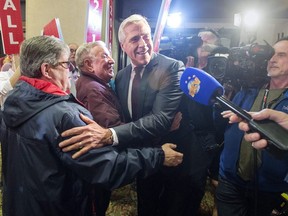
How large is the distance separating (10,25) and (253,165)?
8.65 ft

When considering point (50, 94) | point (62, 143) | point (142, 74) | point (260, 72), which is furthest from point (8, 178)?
point (260, 72)

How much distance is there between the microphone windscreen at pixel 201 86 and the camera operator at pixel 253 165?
0.62m

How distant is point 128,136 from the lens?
157 centimetres

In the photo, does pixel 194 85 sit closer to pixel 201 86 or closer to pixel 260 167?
pixel 201 86

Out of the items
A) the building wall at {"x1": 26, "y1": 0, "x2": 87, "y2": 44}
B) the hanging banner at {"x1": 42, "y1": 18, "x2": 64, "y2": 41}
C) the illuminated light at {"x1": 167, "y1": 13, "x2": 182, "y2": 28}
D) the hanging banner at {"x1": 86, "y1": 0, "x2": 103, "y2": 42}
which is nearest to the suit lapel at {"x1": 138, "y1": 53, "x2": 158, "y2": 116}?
the hanging banner at {"x1": 86, "y1": 0, "x2": 103, "y2": 42}

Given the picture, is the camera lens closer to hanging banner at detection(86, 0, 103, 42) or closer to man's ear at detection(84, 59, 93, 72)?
man's ear at detection(84, 59, 93, 72)

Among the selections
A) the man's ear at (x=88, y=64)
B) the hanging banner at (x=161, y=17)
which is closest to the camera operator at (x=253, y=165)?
the man's ear at (x=88, y=64)

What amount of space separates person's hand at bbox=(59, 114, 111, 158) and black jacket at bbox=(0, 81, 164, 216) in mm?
25

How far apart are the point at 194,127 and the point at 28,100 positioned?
1209mm

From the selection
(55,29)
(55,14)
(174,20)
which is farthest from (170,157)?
(174,20)

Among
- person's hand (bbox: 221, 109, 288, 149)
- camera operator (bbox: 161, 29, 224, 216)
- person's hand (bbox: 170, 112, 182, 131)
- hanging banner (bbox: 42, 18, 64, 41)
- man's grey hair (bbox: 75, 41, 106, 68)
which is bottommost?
camera operator (bbox: 161, 29, 224, 216)

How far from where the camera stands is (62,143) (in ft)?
3.87

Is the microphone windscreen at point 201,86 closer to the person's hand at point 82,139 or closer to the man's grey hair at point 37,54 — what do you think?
the person's hand at point 82,139

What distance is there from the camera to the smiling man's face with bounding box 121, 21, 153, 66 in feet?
6.01
